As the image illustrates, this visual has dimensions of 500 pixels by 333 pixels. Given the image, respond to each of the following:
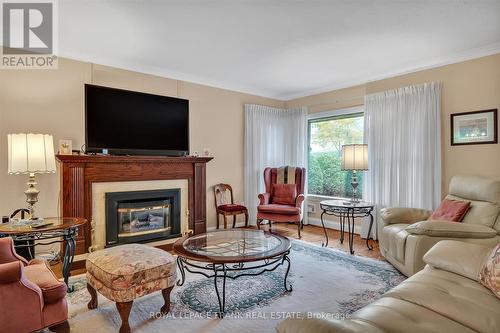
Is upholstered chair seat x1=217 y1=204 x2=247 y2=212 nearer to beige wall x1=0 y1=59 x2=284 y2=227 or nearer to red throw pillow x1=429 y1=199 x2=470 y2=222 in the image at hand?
beige wall x1=0 y1=59 x2=284 y2=227

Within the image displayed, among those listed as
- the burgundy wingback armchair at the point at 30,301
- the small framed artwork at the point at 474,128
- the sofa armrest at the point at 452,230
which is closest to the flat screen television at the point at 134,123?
the burgundy wingback armchair at the point at 30,301

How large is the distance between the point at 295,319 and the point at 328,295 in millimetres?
1672

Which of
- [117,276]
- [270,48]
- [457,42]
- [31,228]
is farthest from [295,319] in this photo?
[457,42]

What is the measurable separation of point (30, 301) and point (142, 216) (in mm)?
2316

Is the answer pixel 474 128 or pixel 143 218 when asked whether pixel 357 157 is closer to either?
pixel 474 128

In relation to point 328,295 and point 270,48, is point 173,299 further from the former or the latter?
point 270,48

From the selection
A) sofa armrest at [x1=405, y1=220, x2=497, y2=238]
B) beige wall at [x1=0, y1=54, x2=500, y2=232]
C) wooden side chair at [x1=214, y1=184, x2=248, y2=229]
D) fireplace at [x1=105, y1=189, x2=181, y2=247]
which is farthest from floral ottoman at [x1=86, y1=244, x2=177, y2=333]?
wooden side chair at [x1=214, y1=184, x2=248, y2=229]

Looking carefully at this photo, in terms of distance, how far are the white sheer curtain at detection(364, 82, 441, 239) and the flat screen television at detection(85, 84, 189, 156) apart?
2.89 m

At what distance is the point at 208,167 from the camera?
16.4ft

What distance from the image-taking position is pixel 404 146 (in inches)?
166

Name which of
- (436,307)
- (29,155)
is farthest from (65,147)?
(436,307)

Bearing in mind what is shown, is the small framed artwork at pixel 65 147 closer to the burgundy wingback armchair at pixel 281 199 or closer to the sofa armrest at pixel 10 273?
the sofa armrest at pixel 10 273

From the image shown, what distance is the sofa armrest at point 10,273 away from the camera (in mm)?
1606

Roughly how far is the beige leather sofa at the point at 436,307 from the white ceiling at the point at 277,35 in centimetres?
215
